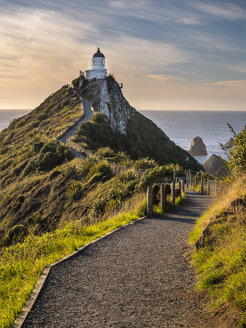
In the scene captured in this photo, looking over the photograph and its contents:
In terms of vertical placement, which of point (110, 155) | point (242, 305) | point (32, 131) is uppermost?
point (32, 131)

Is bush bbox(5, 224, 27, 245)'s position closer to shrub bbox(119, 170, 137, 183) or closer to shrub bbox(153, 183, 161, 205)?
shrub bbox(119, 170, 137, 183)

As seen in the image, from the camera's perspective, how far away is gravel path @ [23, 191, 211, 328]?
5789mm

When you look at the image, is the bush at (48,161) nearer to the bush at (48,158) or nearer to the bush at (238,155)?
the bush at (48,158)

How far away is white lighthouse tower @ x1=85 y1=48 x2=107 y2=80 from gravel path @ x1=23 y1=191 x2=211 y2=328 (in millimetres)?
74853

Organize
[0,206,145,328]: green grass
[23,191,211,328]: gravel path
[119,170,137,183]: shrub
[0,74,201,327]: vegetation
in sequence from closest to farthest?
[23,191,211,328]: gravel path → [0,206,145,328]: green grass → [0,74,201,327]: vegetation → [119,170,137,183]: shrub

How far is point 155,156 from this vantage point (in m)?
62.2

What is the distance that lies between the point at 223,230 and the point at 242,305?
2827 mm

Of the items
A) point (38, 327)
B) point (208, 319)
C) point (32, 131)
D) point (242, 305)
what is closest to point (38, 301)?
point (38, 327)

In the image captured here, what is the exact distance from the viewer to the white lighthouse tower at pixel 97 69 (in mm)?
81625

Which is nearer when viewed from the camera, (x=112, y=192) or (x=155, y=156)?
(x=112, y=192)

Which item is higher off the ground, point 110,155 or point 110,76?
point 110,76

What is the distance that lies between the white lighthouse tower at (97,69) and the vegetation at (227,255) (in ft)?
246

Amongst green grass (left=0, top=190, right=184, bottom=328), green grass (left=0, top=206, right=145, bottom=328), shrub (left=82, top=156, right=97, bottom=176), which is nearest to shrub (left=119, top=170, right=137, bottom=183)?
shrub (left=82, top=156, right=97, bottom=176)

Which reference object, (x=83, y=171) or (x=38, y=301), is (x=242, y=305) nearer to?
(x=38, y=301)
